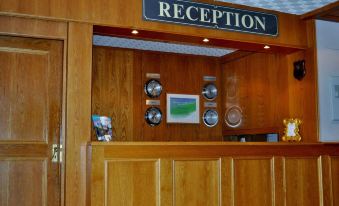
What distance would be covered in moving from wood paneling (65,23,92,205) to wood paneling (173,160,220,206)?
879 millimetres

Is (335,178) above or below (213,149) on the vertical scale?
below

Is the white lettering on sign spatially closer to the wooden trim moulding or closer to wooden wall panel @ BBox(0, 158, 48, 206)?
the wooden trim moulding

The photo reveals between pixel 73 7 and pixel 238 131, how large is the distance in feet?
11.4

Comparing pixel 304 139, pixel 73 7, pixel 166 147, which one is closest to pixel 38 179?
pixel 166 147

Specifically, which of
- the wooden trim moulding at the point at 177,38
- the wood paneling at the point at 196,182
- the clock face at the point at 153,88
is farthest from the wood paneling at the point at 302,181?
the clock face at the point at 153,88

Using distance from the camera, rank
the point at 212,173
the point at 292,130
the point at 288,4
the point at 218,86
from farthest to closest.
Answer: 1. the point at 218,86
2. the point at 292,130
3. the point at 288,4
4. the point at 212,173

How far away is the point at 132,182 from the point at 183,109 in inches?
116

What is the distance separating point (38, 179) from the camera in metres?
3.95

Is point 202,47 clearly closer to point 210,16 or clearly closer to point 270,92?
point 270,92

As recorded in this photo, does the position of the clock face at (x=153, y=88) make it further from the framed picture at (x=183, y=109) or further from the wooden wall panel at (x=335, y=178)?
the wooden wall panel at (x=335, y=178)

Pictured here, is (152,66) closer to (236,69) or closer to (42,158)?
(236,69)

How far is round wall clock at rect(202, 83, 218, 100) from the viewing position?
6.97 meters

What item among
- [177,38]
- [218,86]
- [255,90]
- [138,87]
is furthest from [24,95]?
[218,86]

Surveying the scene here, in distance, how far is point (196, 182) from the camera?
4.22 m
